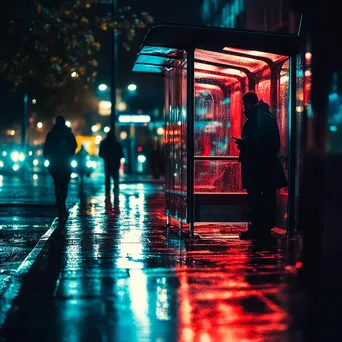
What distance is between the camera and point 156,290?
7715 mm

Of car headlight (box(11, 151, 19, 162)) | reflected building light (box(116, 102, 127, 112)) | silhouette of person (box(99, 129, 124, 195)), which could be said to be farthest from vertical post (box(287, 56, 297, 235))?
reflected building light (box(116, 102, 127, 112))

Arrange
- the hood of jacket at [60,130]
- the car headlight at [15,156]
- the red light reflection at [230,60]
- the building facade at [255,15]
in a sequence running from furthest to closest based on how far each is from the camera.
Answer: the car headlight at [15,156], the building facade at [255,15], the hood of jacket at [60,130], the red light reflection at [230,60]

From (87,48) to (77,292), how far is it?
14895 millimetres

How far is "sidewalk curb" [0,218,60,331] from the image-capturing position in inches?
274

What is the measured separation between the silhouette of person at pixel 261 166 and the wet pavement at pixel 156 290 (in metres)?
0.37

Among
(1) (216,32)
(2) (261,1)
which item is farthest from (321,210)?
(2) (261,1)

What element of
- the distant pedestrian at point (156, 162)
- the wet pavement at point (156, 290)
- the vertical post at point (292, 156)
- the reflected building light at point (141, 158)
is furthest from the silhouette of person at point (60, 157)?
the reflected building light at point (141, 158)

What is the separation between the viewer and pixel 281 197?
41.7 ft

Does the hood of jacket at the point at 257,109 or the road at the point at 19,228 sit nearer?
the road at the point at 19,228

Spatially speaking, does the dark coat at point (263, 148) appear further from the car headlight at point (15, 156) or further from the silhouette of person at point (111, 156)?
the car headlight at point (15, 156)

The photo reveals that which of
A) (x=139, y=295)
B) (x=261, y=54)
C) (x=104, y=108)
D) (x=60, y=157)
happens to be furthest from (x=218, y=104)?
(x=104, y=108)

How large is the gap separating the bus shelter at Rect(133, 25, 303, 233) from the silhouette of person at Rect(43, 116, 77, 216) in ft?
14.4

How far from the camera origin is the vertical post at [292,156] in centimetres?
1210

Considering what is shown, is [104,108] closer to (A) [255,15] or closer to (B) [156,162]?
(A) [255,15]
